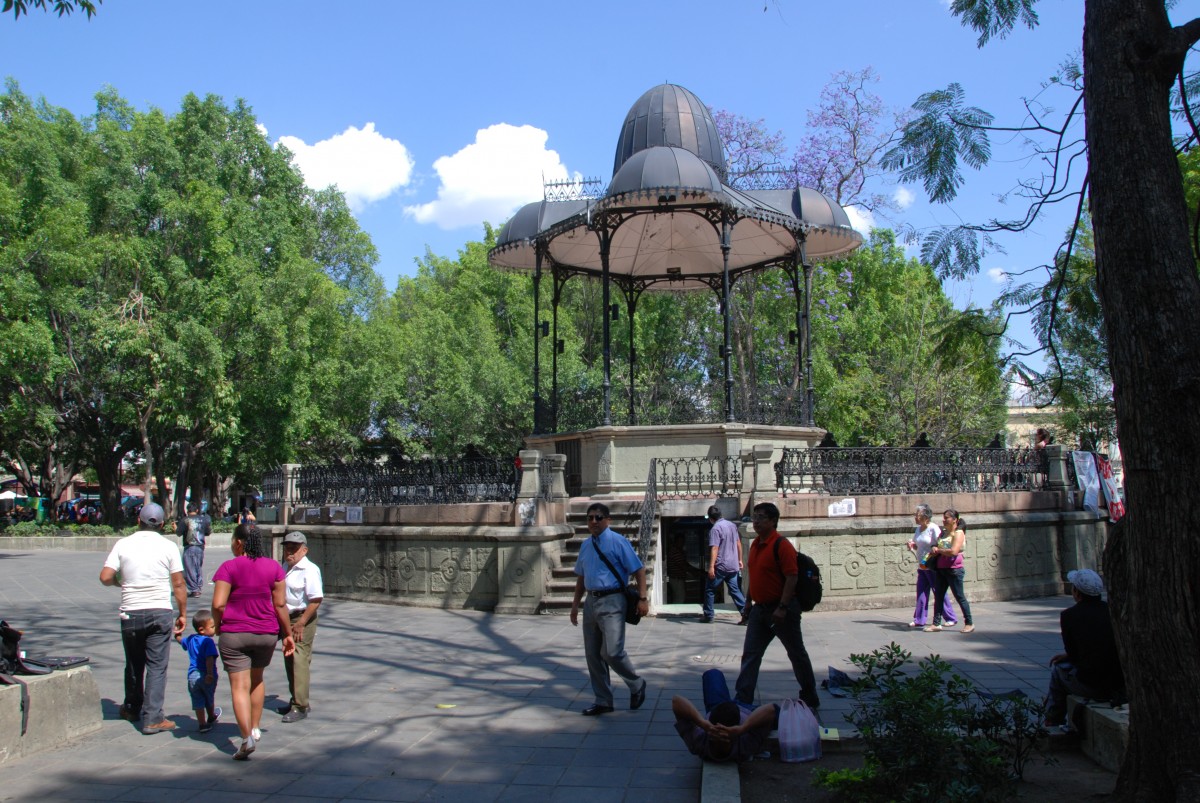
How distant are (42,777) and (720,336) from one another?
28361 mm

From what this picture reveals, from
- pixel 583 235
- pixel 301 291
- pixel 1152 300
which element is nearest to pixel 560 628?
pixel 1152 300

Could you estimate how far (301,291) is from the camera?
99.0 ft

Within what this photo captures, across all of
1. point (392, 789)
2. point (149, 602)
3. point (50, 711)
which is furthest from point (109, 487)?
point (392, 789)

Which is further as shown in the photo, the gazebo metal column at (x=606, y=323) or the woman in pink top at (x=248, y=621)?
the gazebo metal column at (x=606, y=323)

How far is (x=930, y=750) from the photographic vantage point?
175 inches

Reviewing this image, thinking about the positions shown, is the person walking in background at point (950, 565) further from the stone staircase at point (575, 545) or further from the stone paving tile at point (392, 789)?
the stone paving tile at point (392, 789)

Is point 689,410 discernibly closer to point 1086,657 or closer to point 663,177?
point 663,177

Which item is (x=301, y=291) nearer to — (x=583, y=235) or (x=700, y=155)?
(x=583, y=235)

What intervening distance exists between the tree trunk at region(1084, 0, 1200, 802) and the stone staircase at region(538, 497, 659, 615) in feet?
26.7

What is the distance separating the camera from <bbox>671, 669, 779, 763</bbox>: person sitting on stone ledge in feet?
18.3

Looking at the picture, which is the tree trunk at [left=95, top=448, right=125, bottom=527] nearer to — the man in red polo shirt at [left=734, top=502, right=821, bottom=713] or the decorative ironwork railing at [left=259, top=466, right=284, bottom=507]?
the decorative ironwork railing at [left=259, top=466, right=284, bottom=507]

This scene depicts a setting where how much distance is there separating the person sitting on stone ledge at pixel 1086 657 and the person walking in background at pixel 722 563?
5.95 meters

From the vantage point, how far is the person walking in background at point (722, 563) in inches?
477

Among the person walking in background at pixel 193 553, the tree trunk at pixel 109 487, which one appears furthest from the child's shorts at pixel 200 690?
the tree trunk at pixel 109 487
